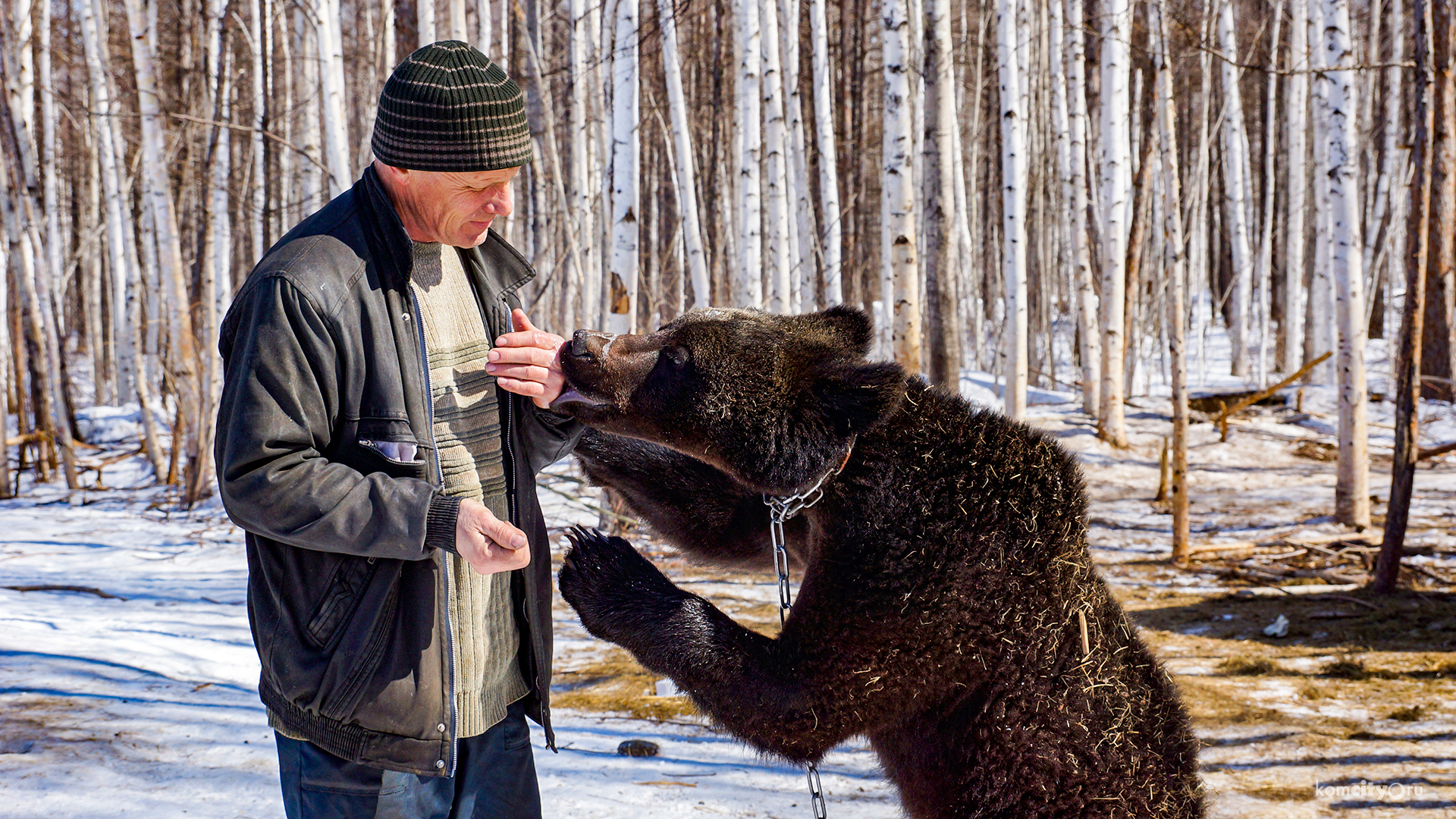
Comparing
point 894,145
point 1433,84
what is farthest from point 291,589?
point 1433,84

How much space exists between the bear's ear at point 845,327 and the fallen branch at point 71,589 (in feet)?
17.4

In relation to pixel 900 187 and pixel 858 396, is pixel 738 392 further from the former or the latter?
pixel 900 187

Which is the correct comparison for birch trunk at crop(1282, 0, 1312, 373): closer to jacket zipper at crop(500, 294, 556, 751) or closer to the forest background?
the forest background

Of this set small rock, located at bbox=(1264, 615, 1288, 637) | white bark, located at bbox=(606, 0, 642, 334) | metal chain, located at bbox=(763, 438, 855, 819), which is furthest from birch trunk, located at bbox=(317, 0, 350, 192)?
small rock, located at bbox=(1264, 615, 1288, 637)

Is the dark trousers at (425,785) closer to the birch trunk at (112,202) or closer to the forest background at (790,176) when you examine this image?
the forest background at (790,176)

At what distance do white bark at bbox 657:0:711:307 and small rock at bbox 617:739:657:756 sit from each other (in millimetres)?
6149

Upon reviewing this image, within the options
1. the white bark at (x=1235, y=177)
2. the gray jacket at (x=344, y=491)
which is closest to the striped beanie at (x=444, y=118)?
the gray jacket at (x=344, y=491)

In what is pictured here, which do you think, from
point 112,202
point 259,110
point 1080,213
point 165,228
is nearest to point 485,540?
point 165,228

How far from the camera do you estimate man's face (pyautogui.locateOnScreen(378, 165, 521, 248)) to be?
6.44ft

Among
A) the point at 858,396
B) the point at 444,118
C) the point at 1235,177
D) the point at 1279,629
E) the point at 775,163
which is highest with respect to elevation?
the point at 1235,177

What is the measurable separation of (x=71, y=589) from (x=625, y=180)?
14.5 feet

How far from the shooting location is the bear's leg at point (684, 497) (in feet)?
8.93

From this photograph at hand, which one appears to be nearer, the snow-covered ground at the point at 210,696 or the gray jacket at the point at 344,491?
the gray jacket at the point at 344,491

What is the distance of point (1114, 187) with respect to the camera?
10328mm
